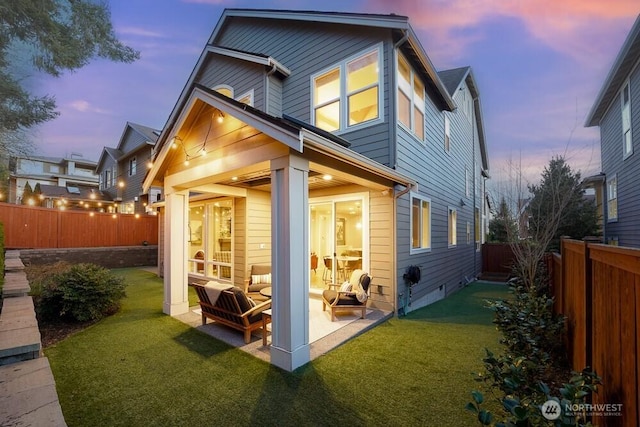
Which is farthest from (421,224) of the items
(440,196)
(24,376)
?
(24,376)

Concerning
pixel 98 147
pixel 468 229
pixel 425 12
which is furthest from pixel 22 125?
pixel 98 147

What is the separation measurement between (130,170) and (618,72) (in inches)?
986

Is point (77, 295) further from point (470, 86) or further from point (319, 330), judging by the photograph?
point (470, 86)

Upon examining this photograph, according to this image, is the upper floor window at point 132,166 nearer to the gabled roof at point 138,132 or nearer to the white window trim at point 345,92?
the gabled roof at point 138,132

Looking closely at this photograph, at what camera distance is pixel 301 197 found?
3971 mm

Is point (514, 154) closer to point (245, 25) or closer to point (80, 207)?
point (245, 25)

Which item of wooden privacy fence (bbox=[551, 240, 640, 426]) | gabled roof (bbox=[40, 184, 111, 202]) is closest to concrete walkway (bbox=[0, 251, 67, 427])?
wooden privacy fence (bbox=[551, 240, 640, 426])

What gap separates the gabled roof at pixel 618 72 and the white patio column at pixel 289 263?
10.2 metres

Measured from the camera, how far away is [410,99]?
716cm

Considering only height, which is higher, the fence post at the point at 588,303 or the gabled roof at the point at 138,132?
the gabled roof at the point at 138,132

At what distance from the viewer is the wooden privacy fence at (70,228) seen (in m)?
11.9

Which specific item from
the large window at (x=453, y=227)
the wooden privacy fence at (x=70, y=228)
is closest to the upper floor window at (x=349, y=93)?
the large window at (x=453, y=227)

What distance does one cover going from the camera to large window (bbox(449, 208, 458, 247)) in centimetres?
1028

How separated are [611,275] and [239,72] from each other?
976 cm
